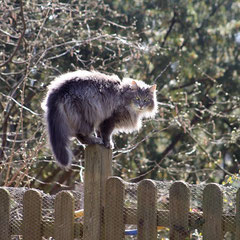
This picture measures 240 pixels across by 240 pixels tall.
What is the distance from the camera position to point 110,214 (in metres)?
3.26

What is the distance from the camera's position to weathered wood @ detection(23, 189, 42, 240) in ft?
11.1

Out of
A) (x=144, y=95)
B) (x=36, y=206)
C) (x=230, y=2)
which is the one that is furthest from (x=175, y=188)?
(x=230, y=2)

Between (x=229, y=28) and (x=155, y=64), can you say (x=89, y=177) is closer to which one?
(x=155, y=64)

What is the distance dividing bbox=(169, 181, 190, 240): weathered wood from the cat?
951 millimetres

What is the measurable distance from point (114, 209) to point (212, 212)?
26.4 inches

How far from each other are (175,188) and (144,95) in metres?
2.05

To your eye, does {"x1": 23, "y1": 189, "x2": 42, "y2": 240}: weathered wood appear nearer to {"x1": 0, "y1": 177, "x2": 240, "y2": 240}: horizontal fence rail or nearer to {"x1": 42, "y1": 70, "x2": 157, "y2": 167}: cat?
{"x1": 0, "y1": 177, "x2": 240, "y2": 240}: horizontal fence rail

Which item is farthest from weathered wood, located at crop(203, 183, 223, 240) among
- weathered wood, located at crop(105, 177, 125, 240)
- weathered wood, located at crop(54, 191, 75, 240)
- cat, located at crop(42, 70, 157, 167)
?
cat, located at crop(42, 70, 157, 167)

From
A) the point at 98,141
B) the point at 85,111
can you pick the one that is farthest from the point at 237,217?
the point at 85,111

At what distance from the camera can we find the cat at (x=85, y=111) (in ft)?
13.1

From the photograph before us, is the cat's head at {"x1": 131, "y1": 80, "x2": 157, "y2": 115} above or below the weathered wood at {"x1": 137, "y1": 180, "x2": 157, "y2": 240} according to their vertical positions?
above

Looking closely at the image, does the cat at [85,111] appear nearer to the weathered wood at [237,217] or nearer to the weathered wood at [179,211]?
the weathered wood at [179,211]

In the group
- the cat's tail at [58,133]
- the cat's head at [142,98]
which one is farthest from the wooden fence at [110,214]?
the cat's head at [142,98]

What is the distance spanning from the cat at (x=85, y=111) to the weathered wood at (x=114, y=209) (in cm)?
60
